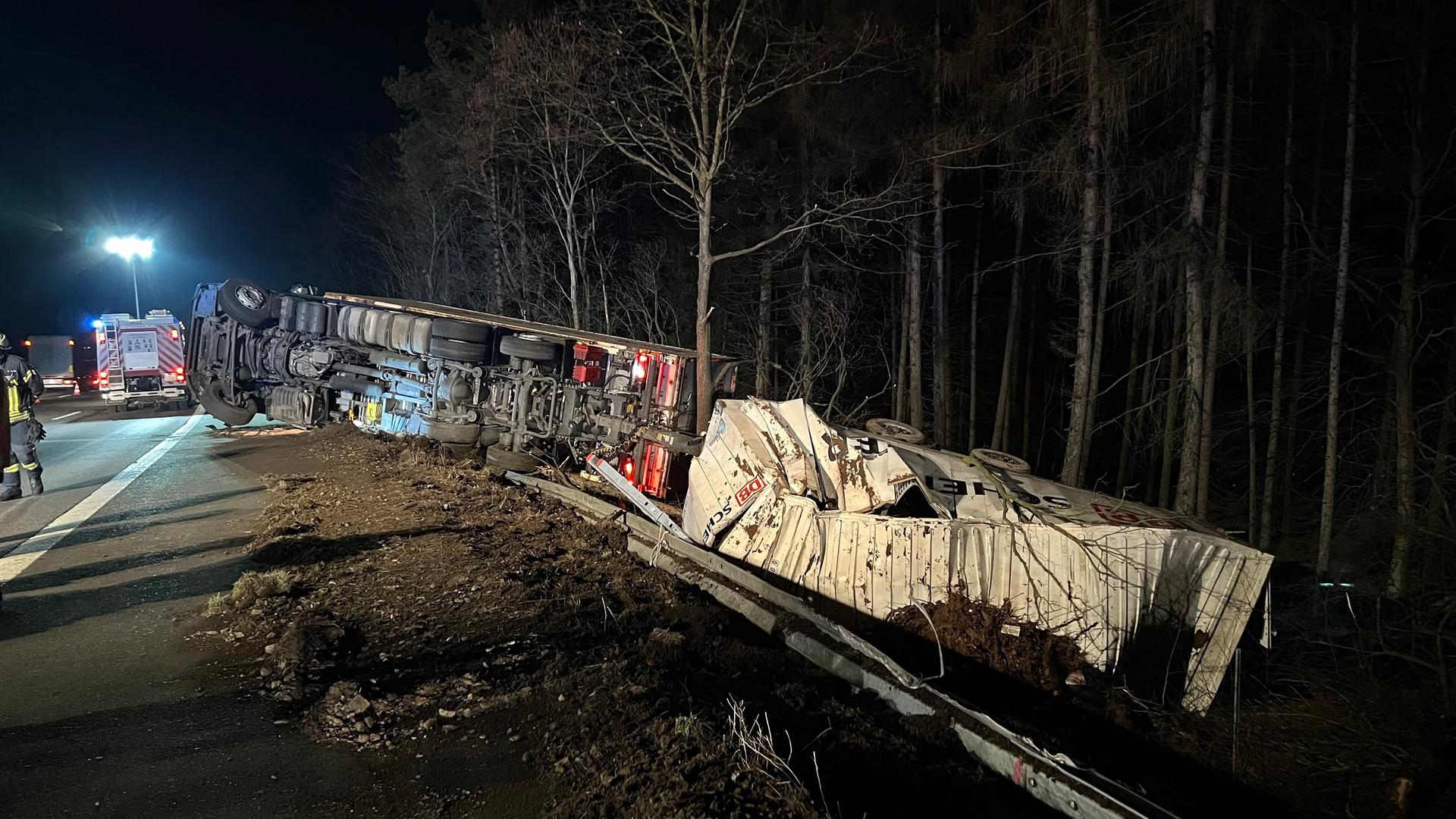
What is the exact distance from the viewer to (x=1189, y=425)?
9.74 meters

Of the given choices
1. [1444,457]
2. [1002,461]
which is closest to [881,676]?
[1002,461]

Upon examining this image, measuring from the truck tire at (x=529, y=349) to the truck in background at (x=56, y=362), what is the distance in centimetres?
2227

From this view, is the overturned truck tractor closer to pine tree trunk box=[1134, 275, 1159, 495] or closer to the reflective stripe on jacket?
the reflective stripe on jacket

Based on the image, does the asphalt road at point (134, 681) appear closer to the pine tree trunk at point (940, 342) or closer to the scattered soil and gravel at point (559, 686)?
the scattered soil and gravel at point (559, 686)

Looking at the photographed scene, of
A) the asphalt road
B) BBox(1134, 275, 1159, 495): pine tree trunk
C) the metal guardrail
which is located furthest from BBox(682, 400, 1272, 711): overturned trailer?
BBox(1134, 275, 1159, 495): pine tree trunk

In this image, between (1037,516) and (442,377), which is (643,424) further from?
(1037,516)

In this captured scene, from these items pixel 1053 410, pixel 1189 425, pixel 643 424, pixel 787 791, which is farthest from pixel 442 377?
pixel 1053 410

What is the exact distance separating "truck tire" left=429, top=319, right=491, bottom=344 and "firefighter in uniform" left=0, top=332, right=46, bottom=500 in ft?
14.1

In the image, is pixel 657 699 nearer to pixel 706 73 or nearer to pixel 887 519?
pixel 887 519

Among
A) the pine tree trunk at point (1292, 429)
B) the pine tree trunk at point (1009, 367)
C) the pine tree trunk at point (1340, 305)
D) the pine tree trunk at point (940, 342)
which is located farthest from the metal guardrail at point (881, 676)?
the pine tree trunk at point (1009, 367)

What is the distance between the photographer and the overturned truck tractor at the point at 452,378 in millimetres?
9211

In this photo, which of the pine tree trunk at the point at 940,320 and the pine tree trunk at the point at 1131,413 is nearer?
the pine tree trunk at the point at 940,320

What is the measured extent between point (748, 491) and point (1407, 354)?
27.6ft

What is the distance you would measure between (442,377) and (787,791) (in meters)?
9.30
